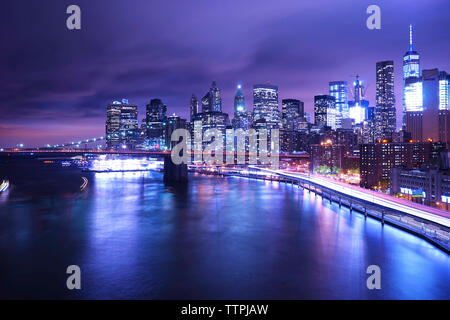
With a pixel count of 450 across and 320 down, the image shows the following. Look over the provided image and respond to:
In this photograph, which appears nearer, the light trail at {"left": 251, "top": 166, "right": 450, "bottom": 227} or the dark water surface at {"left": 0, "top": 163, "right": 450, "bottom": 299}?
the dark water surface at {"left": 0, "top": 163, "right": 450, "bottom": 299}

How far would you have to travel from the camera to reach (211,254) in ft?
60.7

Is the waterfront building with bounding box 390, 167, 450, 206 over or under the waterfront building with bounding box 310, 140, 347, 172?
under

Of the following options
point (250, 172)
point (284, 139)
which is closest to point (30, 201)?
point (250, 172)

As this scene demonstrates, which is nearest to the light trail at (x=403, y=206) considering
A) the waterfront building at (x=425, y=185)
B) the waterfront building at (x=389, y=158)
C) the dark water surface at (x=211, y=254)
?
the dark water surface at (x=211, y=254)

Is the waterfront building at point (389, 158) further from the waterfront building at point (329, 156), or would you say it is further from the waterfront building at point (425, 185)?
the waterfront building at point (329, 156)

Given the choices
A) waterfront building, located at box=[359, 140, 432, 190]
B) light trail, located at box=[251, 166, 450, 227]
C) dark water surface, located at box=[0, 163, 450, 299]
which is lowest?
dark water surface, located at box=[0, 163, 450, 299]

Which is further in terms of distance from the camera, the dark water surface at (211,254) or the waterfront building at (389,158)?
the waterfront building at (389,158)

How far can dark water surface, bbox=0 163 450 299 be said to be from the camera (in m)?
13.8

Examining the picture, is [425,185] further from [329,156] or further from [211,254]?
[329,156]

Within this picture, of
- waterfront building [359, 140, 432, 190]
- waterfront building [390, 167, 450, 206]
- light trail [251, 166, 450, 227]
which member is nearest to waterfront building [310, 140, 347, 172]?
waterfront building [359, 140, 432, 190]

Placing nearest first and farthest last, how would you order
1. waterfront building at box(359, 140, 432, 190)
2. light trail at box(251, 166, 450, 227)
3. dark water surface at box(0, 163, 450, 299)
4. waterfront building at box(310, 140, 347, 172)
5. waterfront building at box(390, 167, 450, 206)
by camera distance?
dark water surface at box(0, 163, 450, 299)
light trail at box(251, 166, 450, 227)
waterfront building at box(390, 167, 450, 206)
waterfront building at box(359, 140, 432, 190)
waterfront building at box(310, 140, 347, 172)

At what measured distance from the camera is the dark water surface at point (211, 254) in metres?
13.8

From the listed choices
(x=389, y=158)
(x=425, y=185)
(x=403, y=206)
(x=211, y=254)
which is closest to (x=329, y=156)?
(x=389, y=158)

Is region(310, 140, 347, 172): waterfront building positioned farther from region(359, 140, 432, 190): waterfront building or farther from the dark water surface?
the dark water surface
